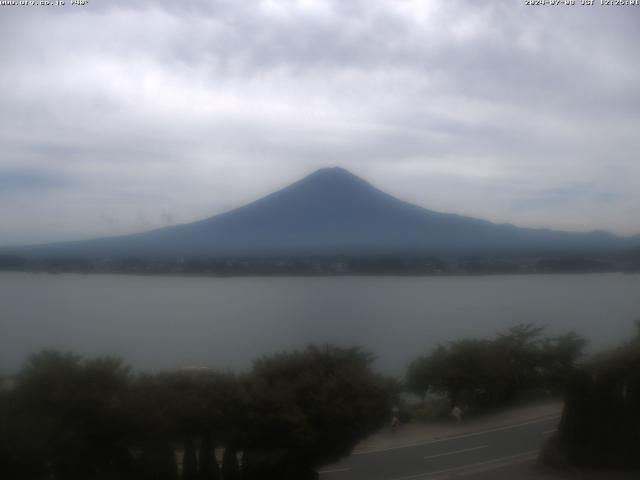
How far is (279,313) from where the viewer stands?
15633 mm

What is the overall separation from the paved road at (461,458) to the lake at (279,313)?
175 centimetres

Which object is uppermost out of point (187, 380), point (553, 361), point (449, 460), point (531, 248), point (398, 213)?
point (398, 213)

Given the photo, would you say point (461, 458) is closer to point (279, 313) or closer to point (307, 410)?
point (307, 410)

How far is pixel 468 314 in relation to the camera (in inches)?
627

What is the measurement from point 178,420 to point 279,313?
750 centimetres

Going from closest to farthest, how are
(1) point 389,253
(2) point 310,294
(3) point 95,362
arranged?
(3) point 95,362, (1) point 389,253, (2) point 310,294

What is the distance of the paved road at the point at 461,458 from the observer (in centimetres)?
854

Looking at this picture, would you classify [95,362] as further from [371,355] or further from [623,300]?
[623,300]

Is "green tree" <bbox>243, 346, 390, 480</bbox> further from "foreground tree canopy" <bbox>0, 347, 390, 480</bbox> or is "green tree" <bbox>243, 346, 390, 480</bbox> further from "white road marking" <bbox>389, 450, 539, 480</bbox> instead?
"white road marking" <bbox>389, 450, 539, 480</bbox>

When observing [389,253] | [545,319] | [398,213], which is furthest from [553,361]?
[398,213]

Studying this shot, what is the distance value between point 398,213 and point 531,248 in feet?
14.6

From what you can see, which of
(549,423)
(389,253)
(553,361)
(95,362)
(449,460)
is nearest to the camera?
(95,362)

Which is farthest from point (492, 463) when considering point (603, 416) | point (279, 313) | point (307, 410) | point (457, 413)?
point (279, 313)

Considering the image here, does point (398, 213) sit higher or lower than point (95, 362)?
higher
